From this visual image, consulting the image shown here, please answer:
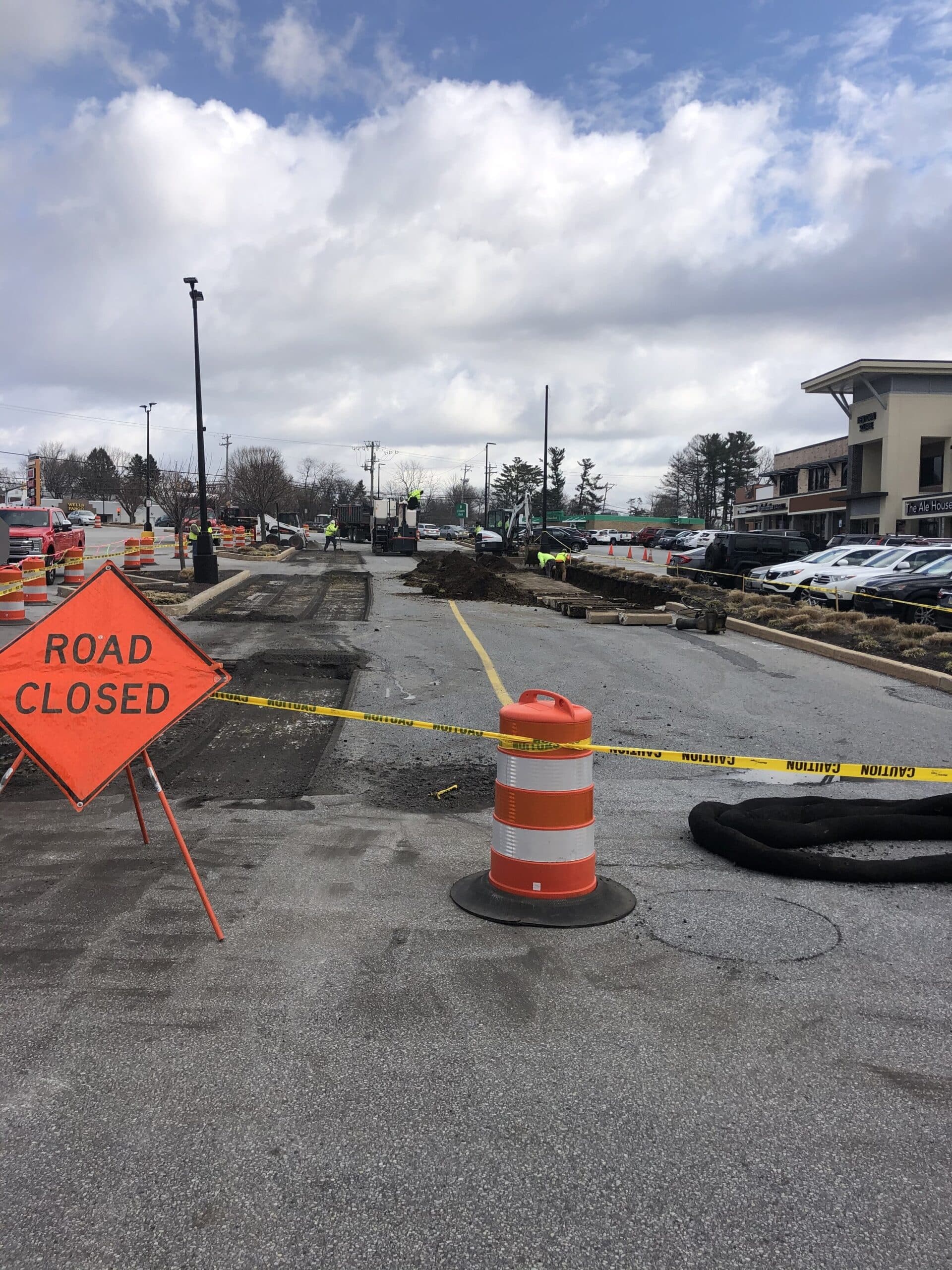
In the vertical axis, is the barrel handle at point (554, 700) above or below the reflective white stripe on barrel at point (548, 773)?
above

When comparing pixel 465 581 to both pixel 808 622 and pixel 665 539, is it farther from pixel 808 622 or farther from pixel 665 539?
pixel 665 539

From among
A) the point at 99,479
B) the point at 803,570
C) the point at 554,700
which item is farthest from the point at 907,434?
the point at 99,479

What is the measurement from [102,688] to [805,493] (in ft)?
249

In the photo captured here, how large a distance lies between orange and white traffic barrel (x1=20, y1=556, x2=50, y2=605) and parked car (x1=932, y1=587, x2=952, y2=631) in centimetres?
1691

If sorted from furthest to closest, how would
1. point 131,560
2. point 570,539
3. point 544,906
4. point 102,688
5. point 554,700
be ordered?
point 570,539 → point 131,560 → point 554,700 → point 102,688 → point 544,906

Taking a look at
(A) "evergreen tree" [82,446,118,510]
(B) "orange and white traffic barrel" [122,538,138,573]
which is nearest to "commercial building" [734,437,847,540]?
(B) "orange and white traffic barrel" [122,538,138,573]

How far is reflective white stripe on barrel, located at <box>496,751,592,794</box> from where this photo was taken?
16.6ft

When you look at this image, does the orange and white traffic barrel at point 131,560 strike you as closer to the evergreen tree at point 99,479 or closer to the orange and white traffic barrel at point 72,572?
the orange and white traffic barrel at point 72,572

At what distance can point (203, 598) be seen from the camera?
71.8ft

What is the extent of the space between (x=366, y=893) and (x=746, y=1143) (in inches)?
104

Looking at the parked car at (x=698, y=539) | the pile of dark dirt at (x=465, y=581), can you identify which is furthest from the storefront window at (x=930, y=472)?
the pile of dark dirt at (x=465, y=581)

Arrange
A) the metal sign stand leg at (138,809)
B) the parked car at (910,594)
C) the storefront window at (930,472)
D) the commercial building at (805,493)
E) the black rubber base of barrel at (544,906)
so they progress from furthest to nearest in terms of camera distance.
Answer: the commercial building at (805,493), the storefront window at (930,472), the parked car at (910,594), the metal sign stand leg at (138,809), the black rubber base of barrel at (544,906)

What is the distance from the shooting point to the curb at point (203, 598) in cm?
1906

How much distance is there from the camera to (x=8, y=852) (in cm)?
599
